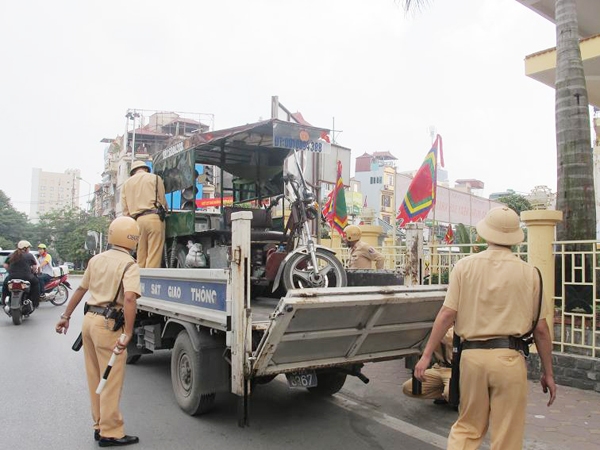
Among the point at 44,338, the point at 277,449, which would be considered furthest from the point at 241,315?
the point at 44,338

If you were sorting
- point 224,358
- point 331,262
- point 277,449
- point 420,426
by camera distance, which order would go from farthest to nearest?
point 331,262 < point 420,426 < point 224,358 < point 277,449

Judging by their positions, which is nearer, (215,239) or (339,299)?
(339,299)

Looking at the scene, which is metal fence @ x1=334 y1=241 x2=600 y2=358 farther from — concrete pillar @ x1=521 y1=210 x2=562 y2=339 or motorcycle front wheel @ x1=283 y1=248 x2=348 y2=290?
motorcycle front wheel @ x1=283 y1=248 x2=348 y2=290

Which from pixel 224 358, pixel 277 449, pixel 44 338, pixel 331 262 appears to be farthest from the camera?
pixel 44 338

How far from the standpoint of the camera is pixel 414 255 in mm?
5266

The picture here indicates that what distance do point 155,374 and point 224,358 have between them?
2643mm

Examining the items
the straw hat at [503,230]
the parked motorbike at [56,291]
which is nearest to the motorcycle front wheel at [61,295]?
the parked motorbike at [56,291]

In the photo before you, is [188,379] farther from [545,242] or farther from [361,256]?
[545,242]

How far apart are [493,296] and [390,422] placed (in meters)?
2.31

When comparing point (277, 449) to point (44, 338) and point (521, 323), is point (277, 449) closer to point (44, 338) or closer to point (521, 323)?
point (521, 323)

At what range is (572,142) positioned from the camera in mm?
6441

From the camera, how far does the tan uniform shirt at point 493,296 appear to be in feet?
9.28

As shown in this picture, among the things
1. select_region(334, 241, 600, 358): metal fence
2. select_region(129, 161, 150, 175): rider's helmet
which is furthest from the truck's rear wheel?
select_region(334, 241, 600, 358): metal fence

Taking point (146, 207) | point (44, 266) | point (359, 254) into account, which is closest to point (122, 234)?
point (146, 207)
